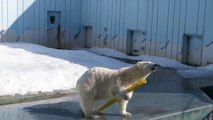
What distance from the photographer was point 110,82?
4.68 meters

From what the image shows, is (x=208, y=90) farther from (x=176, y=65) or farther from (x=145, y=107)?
(x=176, y=65)

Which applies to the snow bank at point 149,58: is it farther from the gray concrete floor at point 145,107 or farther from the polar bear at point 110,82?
the polar bear at point 110,82

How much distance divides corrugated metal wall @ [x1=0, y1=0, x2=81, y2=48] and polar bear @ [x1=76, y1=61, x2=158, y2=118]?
9176 millimetres

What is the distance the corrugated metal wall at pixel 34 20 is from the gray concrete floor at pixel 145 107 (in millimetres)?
7408

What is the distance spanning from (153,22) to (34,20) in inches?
186

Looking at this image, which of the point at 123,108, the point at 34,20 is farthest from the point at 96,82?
the point at 34,20

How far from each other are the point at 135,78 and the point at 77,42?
10699 mm

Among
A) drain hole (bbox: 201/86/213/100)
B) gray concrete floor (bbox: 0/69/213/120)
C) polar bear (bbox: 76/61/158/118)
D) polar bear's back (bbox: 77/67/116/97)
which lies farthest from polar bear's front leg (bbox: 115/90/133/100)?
drain hole (bbox: 201/86/213/100)

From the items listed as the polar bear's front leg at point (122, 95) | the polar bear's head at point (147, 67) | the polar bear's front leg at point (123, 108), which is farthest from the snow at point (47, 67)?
the polar bear's head at point (147, 67)

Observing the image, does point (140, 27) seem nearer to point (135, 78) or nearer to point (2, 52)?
point (2, 52)

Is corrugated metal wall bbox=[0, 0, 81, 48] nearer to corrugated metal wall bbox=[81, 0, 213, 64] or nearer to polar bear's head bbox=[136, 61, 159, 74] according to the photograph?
corrugated metal wall bbox=[81, 0, 213, 64]

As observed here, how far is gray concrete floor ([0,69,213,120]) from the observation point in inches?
209

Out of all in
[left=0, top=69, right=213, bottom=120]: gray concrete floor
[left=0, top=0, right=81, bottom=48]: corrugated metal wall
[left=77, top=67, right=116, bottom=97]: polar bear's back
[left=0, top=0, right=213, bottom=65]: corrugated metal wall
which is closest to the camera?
[left=77, top=67, right=116, bottom=97]: polar bear's back

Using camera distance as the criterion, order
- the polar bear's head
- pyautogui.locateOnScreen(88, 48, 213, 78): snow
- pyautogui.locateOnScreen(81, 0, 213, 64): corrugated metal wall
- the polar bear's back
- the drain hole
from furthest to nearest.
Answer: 1. pyautogui.locateOnScreen(81, 0, 213, 64): corrugated metal wall
2. pyautogui.locateOnScreen(88, 48, 213, 78): snow
3. the drain hole
4. the polar bear's back
5. the polar bear's head
